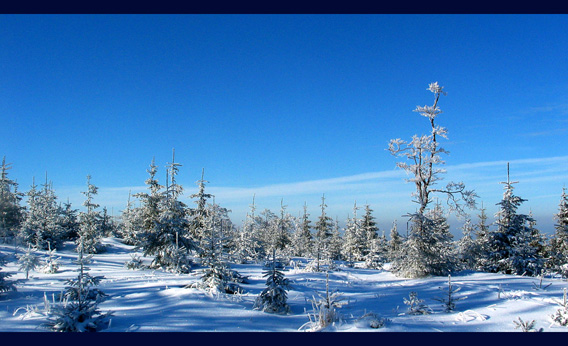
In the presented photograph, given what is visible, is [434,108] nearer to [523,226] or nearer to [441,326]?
[523,226]

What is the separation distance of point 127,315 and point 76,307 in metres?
1.18

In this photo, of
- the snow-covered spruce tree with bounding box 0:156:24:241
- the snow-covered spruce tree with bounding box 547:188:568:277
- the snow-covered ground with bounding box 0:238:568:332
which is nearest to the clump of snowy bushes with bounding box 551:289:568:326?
the snow-covered ground with bounding box 0:238:568:332

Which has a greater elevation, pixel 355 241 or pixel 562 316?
pixel 562 316

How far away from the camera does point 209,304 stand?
27.9 feet

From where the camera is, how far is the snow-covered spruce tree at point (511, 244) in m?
21.1

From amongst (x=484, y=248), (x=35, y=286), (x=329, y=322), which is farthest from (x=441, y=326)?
(x=484, y=248)

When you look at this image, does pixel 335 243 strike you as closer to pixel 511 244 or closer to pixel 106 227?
pixel 511 244

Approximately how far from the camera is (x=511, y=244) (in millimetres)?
22422

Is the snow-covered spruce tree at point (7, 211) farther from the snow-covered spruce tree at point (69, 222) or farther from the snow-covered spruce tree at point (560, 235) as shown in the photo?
the snow-covered spruce tree at point (560, 235)

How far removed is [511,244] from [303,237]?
2662cm

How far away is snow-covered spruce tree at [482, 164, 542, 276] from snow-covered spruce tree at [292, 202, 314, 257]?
19.9 meters

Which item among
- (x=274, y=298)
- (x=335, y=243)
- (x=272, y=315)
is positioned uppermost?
(x=274, y=298)

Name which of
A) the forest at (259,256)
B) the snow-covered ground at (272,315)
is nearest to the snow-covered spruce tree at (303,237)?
the forest at (259,256)

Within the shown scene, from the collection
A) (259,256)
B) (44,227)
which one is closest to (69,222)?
(44,227)
